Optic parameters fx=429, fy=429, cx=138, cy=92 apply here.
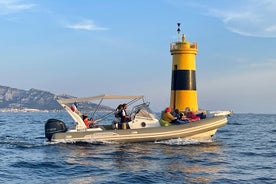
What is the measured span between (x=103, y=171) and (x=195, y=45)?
18.0 meters

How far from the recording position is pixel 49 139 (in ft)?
71.5

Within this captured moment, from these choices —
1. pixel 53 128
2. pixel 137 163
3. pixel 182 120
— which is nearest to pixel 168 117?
pixel 182 120

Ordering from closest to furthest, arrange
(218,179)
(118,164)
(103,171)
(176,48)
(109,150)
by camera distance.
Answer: (218,179) < (103,171) < (118,164) < (109,150) < (176,48)

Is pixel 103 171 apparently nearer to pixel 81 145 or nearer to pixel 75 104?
pixel 81 145

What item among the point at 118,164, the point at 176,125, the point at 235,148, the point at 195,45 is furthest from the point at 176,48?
the point at 118,164

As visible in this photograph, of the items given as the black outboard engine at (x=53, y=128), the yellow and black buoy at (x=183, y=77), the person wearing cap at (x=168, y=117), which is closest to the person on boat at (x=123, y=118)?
the person wearing cap at (x=168, y=117)

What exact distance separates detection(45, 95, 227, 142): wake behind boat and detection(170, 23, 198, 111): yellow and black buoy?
558 cm

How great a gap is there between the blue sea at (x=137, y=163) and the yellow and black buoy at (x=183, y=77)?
7.29 meters

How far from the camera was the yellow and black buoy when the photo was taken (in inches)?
1128

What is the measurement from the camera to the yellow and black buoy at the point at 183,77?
28.7m

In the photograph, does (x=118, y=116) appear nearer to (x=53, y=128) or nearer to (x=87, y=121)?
(x=87, y=121)

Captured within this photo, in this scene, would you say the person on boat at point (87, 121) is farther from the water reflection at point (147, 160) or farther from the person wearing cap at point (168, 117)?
the person wearing cap at point (168, 117)

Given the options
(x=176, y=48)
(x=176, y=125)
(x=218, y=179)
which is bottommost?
(x=218, y=179)

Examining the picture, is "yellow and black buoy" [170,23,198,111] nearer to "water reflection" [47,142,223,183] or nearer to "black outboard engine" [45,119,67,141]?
"water reflection" [47,142,223,183]
